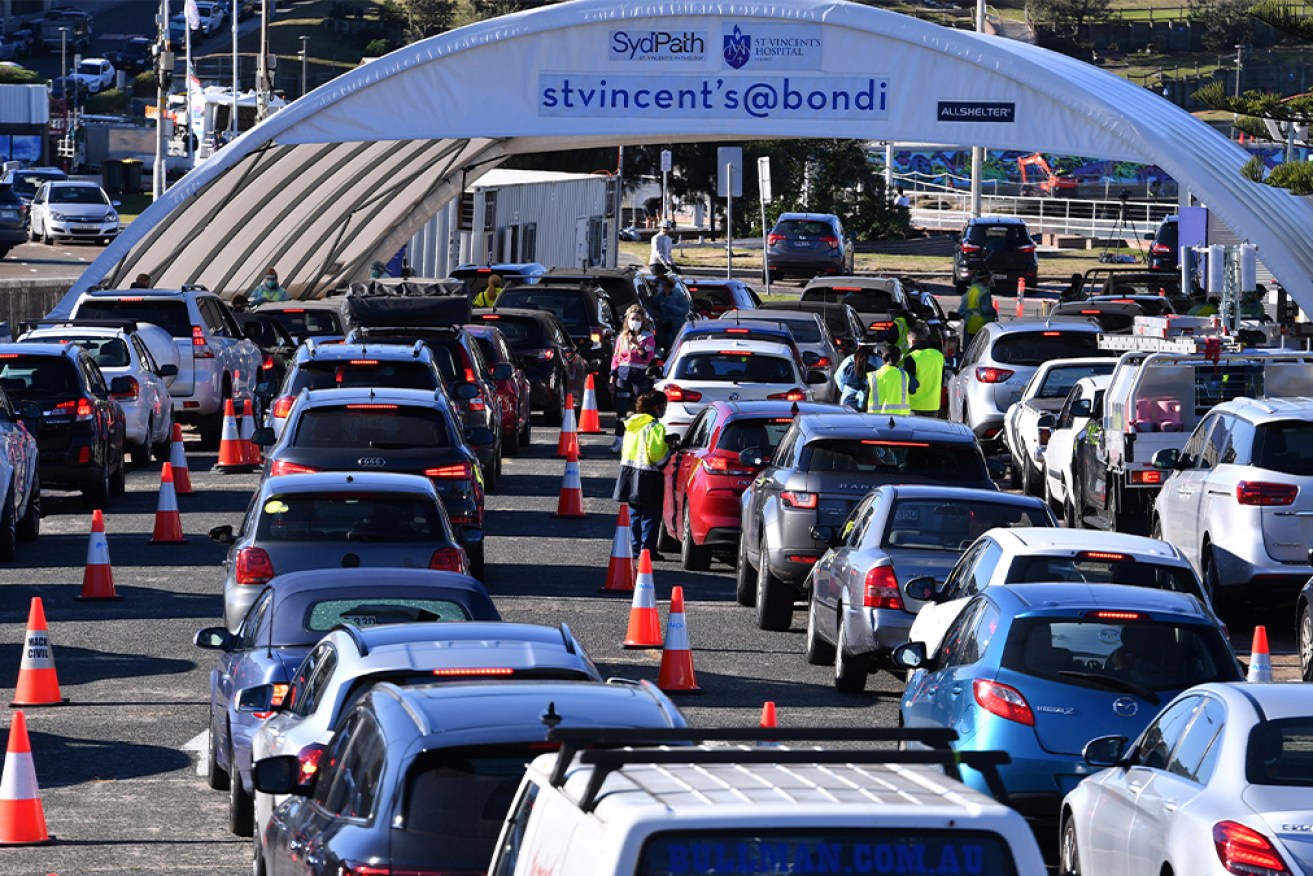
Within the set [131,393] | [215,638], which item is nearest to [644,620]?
[215,638]

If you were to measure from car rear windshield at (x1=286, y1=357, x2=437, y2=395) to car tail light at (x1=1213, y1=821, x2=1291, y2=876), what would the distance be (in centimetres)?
1432

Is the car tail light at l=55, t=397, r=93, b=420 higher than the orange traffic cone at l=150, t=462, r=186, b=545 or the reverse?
higher

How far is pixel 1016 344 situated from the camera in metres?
28.5

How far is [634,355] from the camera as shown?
30.7 m

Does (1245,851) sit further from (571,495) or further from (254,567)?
(571,495)

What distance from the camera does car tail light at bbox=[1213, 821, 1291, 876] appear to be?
833 centimetres

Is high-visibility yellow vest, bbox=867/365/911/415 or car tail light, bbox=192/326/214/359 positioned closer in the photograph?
high-visibility yellow vest, bbox=867/365/911/415

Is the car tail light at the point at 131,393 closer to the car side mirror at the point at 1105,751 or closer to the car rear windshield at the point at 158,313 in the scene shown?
the car rear windshield at the point at 158,313

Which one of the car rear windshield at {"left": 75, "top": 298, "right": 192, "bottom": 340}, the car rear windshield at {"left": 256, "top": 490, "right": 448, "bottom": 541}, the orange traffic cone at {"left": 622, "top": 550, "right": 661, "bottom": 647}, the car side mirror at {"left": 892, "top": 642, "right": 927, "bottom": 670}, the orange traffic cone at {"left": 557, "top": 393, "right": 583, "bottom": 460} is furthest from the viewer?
the car rear windshield at {"left": 75, "top": 298, "right": 192, "bottom": 340}

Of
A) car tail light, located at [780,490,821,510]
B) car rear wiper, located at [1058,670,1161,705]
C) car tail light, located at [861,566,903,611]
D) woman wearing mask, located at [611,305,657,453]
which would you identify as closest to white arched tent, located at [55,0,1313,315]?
woman wearing mask, located at [611,305,657,453]

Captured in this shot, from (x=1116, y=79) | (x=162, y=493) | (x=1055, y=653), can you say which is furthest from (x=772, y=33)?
(x=1055, y=653)

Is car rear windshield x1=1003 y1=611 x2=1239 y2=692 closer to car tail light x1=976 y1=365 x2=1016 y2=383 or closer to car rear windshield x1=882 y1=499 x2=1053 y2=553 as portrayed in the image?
car rear windshield x1=882 y1=499 x2=1053 y2=553

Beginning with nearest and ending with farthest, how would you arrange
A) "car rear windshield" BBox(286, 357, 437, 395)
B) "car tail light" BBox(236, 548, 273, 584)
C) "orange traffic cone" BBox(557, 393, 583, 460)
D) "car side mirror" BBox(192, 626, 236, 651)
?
"car side mirror" BBox(192, 626, 236, 651) < "car tail light" BBox(236, 548, 273, 584) < "car rear windshield" BBox(286, 357, 437, 395) < "orange traffic cone" BBox(557, 393, 583, 460)

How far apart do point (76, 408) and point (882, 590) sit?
432 inches
